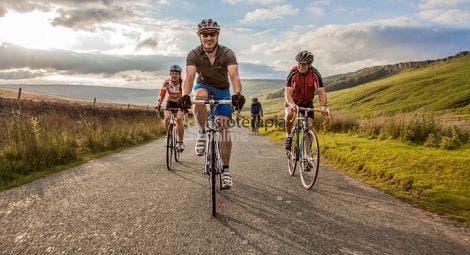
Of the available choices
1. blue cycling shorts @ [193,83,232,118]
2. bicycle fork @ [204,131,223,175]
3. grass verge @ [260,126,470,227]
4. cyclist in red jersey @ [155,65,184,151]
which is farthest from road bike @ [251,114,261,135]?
bicycle fork @ [204,131,223,175]

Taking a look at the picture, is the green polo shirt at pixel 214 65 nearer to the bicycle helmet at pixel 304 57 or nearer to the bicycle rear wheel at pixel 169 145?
the bicycle helmet at pixel 304 57

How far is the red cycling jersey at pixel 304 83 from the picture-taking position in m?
8.59

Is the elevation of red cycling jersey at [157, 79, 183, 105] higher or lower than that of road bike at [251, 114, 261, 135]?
higher

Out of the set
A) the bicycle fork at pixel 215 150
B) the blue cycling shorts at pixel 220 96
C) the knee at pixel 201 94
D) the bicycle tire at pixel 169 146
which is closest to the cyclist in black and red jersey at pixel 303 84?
the blue cycling shorts at pixel 220 96

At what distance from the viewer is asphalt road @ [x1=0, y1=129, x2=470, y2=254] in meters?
4.32

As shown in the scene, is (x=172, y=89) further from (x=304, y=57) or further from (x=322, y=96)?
(x=322, y=96)

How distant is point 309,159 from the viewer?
309 inches

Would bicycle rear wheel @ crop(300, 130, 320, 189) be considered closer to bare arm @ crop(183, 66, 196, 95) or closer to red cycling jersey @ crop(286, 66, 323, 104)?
red cycling jersey @ crop(286, 66, 323, 104)

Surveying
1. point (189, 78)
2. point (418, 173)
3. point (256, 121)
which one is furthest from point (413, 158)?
point (256, 121)

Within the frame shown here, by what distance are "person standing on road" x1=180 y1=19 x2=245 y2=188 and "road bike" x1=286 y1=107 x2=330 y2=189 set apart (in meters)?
1.88

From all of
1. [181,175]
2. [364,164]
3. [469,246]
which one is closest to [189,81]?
[181,175]

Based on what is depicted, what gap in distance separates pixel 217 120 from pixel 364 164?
207 inches

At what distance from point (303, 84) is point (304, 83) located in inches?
1.2

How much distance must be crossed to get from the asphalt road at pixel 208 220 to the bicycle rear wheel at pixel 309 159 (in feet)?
0.76
